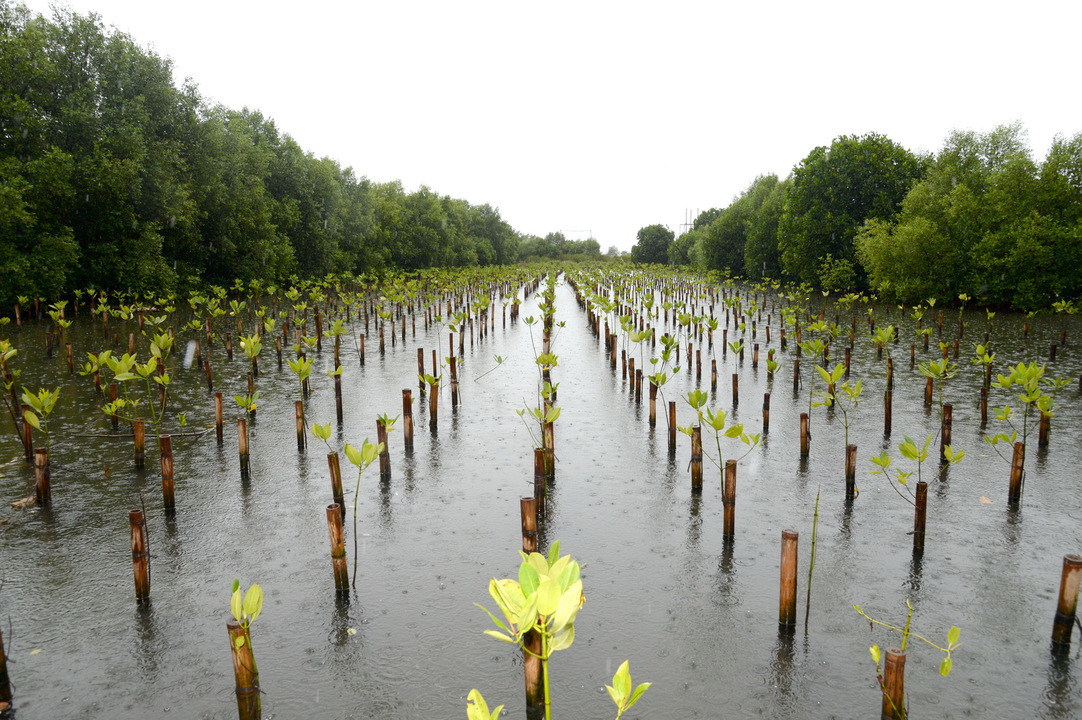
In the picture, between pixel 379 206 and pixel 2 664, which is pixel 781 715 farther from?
Result: pixel 379 206

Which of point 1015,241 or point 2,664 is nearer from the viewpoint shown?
point 2,664

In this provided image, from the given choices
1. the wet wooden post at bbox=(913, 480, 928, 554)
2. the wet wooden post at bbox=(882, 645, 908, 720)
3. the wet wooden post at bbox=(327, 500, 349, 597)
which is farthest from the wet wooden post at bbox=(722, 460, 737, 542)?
the wet wooden post at bbox=(327, 500, 349, 597)

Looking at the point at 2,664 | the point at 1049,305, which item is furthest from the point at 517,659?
the point at 1049,305

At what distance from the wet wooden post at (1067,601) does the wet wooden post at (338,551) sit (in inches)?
234

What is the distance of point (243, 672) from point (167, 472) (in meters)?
4.48

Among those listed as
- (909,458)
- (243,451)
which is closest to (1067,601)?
(909,458)

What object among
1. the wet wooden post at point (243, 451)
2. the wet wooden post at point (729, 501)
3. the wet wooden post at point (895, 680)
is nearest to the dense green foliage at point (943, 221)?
the wet wooden post at point (729, 501)

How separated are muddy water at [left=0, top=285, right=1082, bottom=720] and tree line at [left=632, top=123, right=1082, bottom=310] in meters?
21.5

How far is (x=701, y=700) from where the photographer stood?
16.3 ft

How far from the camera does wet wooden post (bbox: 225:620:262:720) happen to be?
13.7ft

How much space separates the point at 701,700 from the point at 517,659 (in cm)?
149

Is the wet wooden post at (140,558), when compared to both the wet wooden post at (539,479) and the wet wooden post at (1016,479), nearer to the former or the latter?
the wet wooden post at (539,479)

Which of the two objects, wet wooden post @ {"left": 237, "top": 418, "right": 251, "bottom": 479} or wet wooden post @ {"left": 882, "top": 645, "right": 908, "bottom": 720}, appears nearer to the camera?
wet wooden post @ {"left": 882, "top": 645, "right": 908, "bottom": 720}

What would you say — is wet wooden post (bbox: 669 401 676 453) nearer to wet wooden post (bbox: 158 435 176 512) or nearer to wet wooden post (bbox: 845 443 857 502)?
wet wooden post (bbox: 845 443 857 502)
